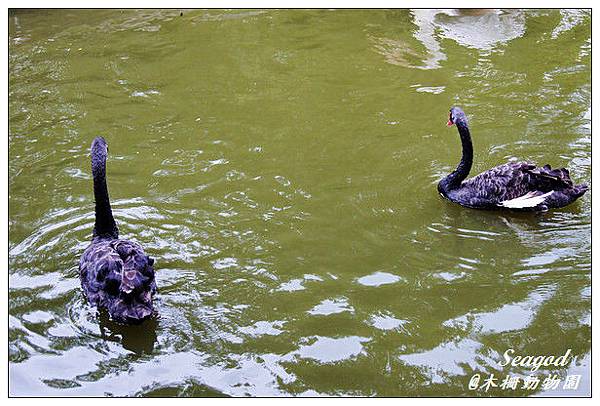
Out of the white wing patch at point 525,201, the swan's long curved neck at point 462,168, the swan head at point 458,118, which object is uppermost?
the swan head at point 458,118

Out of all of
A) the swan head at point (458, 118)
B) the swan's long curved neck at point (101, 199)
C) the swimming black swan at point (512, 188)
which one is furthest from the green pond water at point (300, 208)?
the swan head at point (458, 118)

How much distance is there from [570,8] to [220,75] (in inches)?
176

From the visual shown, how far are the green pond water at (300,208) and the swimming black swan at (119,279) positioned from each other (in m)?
0.15

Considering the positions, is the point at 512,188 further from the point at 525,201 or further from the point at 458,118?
the point at 458,118

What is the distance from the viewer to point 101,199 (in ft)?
14.0

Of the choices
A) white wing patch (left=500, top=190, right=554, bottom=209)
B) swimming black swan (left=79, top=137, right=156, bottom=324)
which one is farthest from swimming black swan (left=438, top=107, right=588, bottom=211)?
swimming black swan (left=79, top=137, right=156, bottom=324)

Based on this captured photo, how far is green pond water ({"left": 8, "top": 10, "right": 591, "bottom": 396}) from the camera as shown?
3.54m

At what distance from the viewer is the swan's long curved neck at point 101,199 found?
14.0ft

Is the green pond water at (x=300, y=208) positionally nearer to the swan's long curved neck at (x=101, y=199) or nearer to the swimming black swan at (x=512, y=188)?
the swimming black swan at (x=512, y=188)

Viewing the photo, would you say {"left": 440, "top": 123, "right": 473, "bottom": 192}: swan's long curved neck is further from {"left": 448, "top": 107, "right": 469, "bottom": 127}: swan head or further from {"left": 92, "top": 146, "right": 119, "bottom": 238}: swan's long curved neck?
{"left": 92, "top": 146, "right": 119, "bottom": 238}: swan's long curved neck

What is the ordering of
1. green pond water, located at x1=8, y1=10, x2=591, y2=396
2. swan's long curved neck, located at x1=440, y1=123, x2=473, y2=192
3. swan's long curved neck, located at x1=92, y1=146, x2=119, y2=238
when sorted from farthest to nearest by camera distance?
1. swan's long curved neck, located at x1=440, y1=123, x2=473, y2=192
2. swan's long curved neck, located at x1=92, y1=146, x2=119, y2=238
3. green pond water, located at x1=8, y1=10, x2=591, y2=396

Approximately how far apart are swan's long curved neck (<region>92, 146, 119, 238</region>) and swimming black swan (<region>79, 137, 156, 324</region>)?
167mm

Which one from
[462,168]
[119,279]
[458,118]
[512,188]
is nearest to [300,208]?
[462,168]
